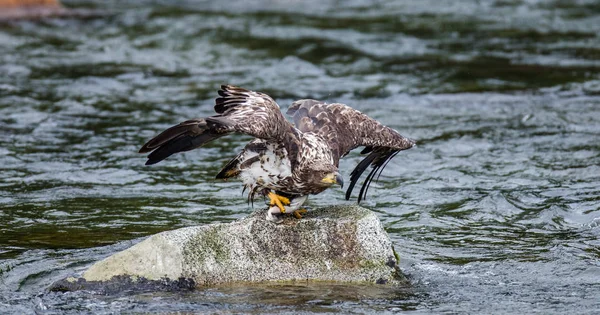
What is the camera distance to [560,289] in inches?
290

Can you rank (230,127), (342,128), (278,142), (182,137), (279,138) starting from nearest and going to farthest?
1. (230,127)
2. (182,137)
3. (279,138)
4. (278,142)
5. (342,128)

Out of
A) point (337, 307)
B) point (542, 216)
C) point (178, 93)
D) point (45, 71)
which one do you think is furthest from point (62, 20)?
point (337, 307)

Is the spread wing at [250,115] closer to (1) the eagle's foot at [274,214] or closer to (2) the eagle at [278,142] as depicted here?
(2) the eagle at [278,142]

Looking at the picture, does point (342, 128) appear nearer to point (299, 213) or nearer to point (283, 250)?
point (299, 213)

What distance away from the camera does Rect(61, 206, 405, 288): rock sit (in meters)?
7.18

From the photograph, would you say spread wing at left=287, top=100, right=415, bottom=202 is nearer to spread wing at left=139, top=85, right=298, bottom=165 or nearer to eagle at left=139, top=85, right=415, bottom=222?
eagle at left=139, top=85, right=415, bottom=222

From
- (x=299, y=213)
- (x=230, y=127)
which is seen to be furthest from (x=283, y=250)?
(x=230, y=127)

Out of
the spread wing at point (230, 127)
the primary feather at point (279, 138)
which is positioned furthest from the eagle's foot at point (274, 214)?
the spread wing at point (230, 127)

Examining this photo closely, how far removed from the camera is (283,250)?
7.34 m

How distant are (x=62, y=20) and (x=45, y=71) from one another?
5009 millimetres

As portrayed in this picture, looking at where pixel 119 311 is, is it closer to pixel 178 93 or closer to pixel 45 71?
pixel 178 93

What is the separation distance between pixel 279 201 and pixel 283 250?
39 centimetres

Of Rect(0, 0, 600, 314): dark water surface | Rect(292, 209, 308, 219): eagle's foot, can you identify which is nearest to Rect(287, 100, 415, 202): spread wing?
Rect(292, 209, 308, 219): eagle's foot

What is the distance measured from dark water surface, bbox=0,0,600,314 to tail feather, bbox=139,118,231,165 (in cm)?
107
